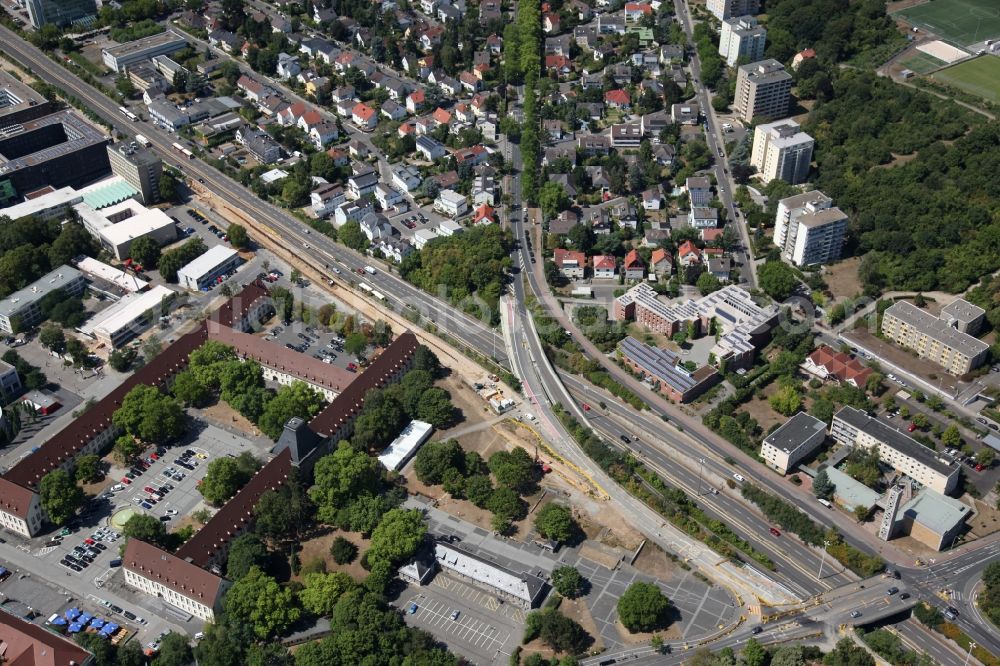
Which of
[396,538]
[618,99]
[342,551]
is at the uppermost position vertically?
[618,99]

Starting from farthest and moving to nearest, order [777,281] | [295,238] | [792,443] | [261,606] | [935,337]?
1. [295,238]
2. [777,281]
3. [935,337]
4. [792,443]
5. [261,606]

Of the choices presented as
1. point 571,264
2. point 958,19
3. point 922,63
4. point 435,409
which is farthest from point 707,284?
point 958,19

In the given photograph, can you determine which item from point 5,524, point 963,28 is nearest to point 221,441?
point 5,524

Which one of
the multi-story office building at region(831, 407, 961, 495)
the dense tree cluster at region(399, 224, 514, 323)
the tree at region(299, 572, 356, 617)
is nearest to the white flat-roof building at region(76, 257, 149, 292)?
the dense tree cluster at region(399, 224, 514, 323)

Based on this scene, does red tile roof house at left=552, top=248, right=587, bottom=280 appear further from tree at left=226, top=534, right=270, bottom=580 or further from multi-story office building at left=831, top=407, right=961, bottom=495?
tree at left=226, top=534, right=270, bottom=580

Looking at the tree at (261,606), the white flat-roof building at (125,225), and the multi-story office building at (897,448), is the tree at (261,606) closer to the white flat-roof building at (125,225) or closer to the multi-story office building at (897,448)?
the multi-story office building at (897,448)

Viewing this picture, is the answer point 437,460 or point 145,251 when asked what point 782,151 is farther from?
point 145,251

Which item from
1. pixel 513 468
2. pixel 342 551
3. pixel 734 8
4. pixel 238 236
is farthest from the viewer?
pixel 734 8
